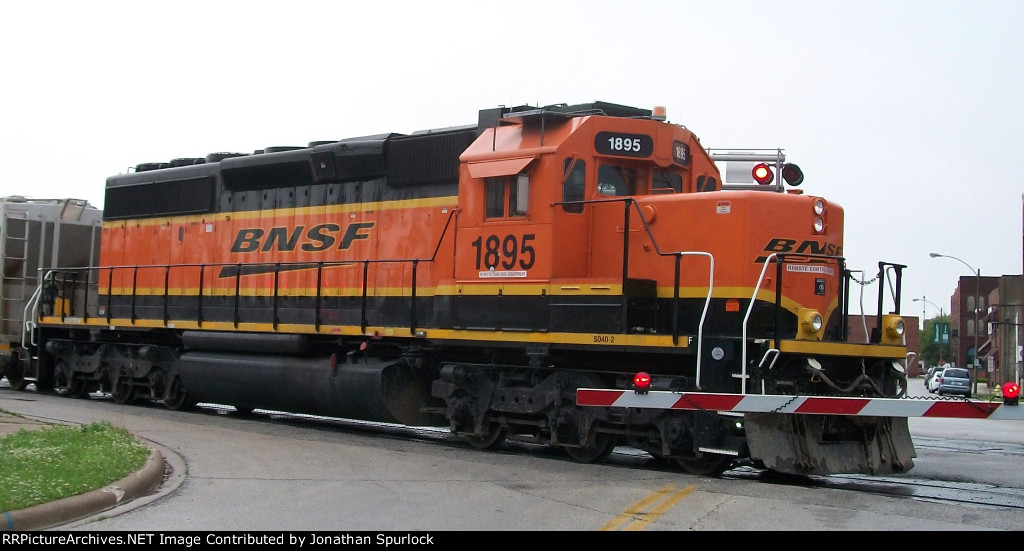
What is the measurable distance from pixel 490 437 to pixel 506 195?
3093 millimetres

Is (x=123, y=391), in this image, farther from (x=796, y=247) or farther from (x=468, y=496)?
(x=796, y=247)

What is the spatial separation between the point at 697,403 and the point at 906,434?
250 centimetres

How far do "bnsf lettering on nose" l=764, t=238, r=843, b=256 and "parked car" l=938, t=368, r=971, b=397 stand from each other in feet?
140

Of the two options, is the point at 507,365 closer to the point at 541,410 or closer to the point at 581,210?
the point at 541,410

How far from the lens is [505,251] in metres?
12.4

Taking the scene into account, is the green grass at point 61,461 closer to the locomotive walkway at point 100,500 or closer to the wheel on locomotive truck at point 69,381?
the locomotive walkway at point 100,500

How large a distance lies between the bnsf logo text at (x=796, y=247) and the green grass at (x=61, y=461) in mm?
6748

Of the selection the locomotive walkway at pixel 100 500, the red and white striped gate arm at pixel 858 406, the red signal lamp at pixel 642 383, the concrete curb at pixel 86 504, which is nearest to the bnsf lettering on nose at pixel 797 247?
the red and white striped gate arm at pixel 858 406

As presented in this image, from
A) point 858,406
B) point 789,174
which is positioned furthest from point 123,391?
point 858,406

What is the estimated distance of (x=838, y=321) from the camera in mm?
11695

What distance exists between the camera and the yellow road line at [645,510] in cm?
774

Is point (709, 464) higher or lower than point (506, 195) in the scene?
lower

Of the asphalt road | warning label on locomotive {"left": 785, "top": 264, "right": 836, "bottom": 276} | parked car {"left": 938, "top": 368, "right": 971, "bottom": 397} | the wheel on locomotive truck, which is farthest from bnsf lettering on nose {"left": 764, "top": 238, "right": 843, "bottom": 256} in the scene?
parked car {"left": 938, "top": 368, "right": 971, "bottom": 397}

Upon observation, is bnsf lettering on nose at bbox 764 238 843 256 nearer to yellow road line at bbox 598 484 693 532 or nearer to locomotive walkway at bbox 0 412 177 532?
yellow road line at bbox 598 484 693 532
